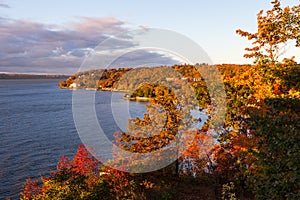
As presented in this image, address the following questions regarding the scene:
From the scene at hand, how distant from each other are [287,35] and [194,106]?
796cm

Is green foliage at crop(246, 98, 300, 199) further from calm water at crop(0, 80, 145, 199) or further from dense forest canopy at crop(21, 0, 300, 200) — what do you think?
calm water at crop(0, 80, 145, 199)

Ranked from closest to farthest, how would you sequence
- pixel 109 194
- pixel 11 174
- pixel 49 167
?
pixel 109 194, pixel 11 174, pixel 49 167

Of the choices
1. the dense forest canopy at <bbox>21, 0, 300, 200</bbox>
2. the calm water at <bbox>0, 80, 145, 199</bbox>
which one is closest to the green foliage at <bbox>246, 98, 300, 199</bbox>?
the dense forest canopy at <bbox>21, 0, 300, 200</bbox>

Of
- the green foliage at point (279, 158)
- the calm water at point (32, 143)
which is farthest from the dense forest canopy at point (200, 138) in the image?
the calm water at point (32, 143)

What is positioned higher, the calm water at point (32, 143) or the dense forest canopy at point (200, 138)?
the dense forest canopy at point (200, 138)

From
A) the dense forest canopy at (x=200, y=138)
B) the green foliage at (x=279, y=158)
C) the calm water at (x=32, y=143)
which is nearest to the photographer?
the green foliage at (x=279, y=158)

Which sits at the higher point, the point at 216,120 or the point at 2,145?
the point at 216,120

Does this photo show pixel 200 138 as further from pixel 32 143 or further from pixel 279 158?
pixel 32 143

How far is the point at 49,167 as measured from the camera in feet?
114

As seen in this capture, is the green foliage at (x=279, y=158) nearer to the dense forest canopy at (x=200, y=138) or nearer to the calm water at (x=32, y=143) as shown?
the dense forest canopy at (x=200, y=138)

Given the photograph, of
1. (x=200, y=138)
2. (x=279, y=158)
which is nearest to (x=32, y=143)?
(x=200, y=138)

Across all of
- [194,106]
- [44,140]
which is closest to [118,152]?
[194,106]

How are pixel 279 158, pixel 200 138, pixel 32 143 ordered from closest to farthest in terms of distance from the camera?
pixel 279 158, pixel 200 138, pixel 32 143

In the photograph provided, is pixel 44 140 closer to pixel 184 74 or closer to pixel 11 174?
pixel 11 174
